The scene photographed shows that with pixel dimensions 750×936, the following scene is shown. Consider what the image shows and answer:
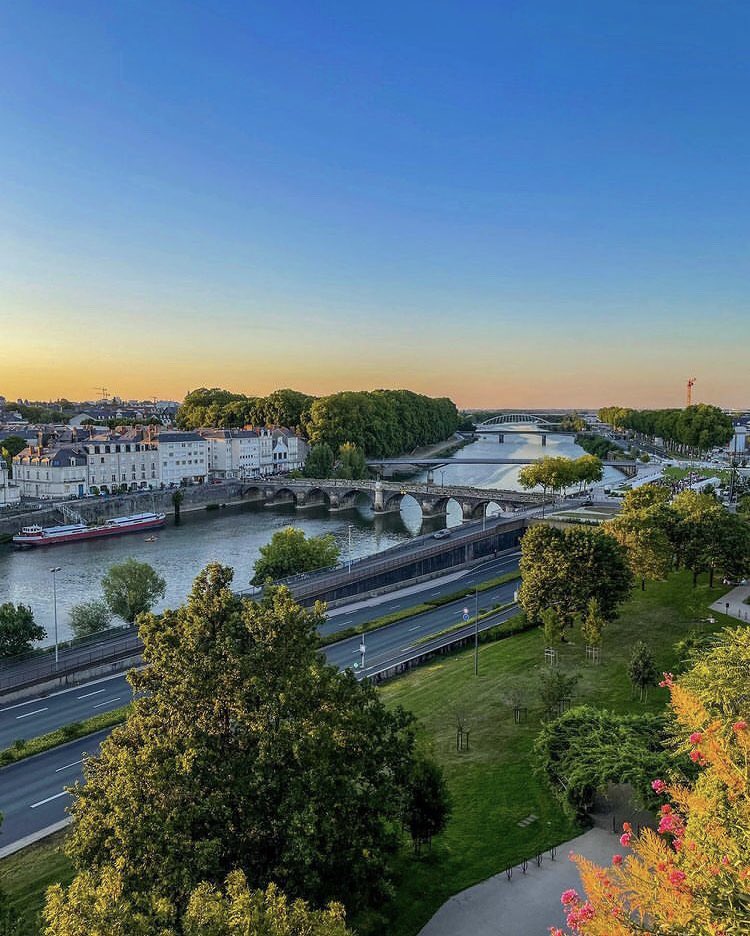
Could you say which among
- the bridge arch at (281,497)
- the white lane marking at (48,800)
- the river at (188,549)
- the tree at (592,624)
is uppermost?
the tree at (592,624)

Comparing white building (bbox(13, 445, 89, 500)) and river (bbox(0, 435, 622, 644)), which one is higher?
white building (bbox(13, 445, 89, 500))

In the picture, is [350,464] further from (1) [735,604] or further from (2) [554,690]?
(2) [554,690]

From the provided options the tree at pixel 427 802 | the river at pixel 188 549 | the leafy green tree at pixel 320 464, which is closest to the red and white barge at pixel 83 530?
the river at pixel 188 549

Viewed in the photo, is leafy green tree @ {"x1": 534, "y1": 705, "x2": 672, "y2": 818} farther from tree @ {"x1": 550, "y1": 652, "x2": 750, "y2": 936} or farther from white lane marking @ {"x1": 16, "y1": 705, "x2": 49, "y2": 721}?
white lane marking @ {"x1": 16, "y1": 705, "x2": 49, "y2": 721}

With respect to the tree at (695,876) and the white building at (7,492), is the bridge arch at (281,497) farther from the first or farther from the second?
the tree at (695,876)

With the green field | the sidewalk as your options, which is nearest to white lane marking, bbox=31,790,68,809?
the green field

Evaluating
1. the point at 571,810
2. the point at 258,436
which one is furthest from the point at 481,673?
the point at 258,436

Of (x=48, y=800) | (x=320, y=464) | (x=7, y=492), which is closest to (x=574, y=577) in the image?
(x=48, y=800)
